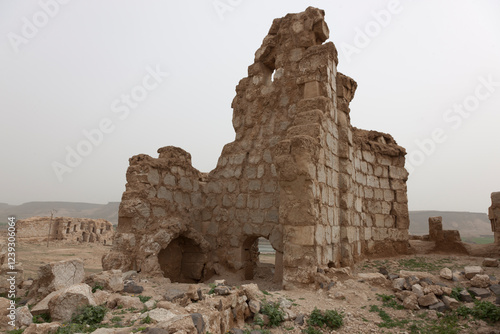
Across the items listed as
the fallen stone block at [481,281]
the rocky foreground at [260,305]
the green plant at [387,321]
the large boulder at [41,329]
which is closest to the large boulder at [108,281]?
the rocky foreground at [260,305]

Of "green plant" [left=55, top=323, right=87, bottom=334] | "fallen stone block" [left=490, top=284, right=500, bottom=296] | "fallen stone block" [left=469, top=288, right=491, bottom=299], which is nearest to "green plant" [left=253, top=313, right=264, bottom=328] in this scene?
"green plant" [left=55, top=323, right=87, bottom=334]

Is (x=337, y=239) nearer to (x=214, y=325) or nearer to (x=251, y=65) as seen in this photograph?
(x=214, y=325)

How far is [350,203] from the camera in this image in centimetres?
737

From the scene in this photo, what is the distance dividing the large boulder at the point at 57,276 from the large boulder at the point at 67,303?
768 millimetres

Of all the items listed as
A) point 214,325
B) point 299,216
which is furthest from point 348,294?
point 214,325

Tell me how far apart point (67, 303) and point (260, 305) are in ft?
7.34

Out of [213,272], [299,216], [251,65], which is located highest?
[251,65]

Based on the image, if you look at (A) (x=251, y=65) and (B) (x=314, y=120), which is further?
(A) (x=251, y=65)

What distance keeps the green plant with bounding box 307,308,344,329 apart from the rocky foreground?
0.01 meters

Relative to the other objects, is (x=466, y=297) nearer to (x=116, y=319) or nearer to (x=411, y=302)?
(x=411, y=302)

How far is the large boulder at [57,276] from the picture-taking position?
413 cm

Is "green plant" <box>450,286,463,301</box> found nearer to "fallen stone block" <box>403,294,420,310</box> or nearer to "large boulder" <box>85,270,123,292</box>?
"fallen stone block" <box>403,294,420,310</box>

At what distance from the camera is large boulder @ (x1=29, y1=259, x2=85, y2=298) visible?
4133mm

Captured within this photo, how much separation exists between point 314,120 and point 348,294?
121 inches
